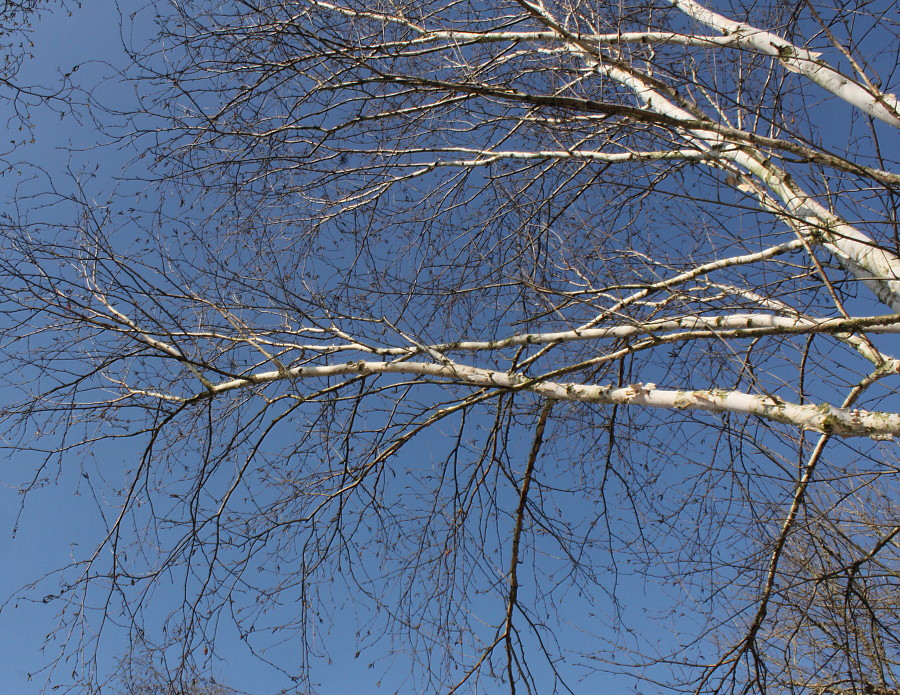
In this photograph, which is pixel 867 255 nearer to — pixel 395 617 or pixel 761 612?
pixel 761 612

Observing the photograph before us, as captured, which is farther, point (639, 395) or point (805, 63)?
point (805, 63)

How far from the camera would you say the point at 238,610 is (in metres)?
3.26

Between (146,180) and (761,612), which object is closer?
(761,612)

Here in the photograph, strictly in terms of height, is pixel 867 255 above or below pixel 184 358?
above

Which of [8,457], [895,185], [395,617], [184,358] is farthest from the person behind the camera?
[395,617]

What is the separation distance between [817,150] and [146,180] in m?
3.69

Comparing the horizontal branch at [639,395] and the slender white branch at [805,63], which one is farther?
the slender white branch at [805,63]

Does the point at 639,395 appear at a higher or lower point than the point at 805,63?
lower

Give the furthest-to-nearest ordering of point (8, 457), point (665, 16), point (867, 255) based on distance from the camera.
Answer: point (665, 16), point (8, 457), point (867, 255)

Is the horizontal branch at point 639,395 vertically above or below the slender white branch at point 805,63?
below

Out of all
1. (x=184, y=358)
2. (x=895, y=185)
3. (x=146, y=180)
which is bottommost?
(x=184, y=358)

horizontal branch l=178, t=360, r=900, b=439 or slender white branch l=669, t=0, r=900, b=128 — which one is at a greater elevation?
slender white branch l=669, t=0, r=900, b=128

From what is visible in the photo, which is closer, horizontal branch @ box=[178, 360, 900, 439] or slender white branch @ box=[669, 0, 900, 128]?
horizontal branch @ box=[178, 360, 900, 439]

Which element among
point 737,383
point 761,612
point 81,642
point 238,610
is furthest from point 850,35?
point 81,642
